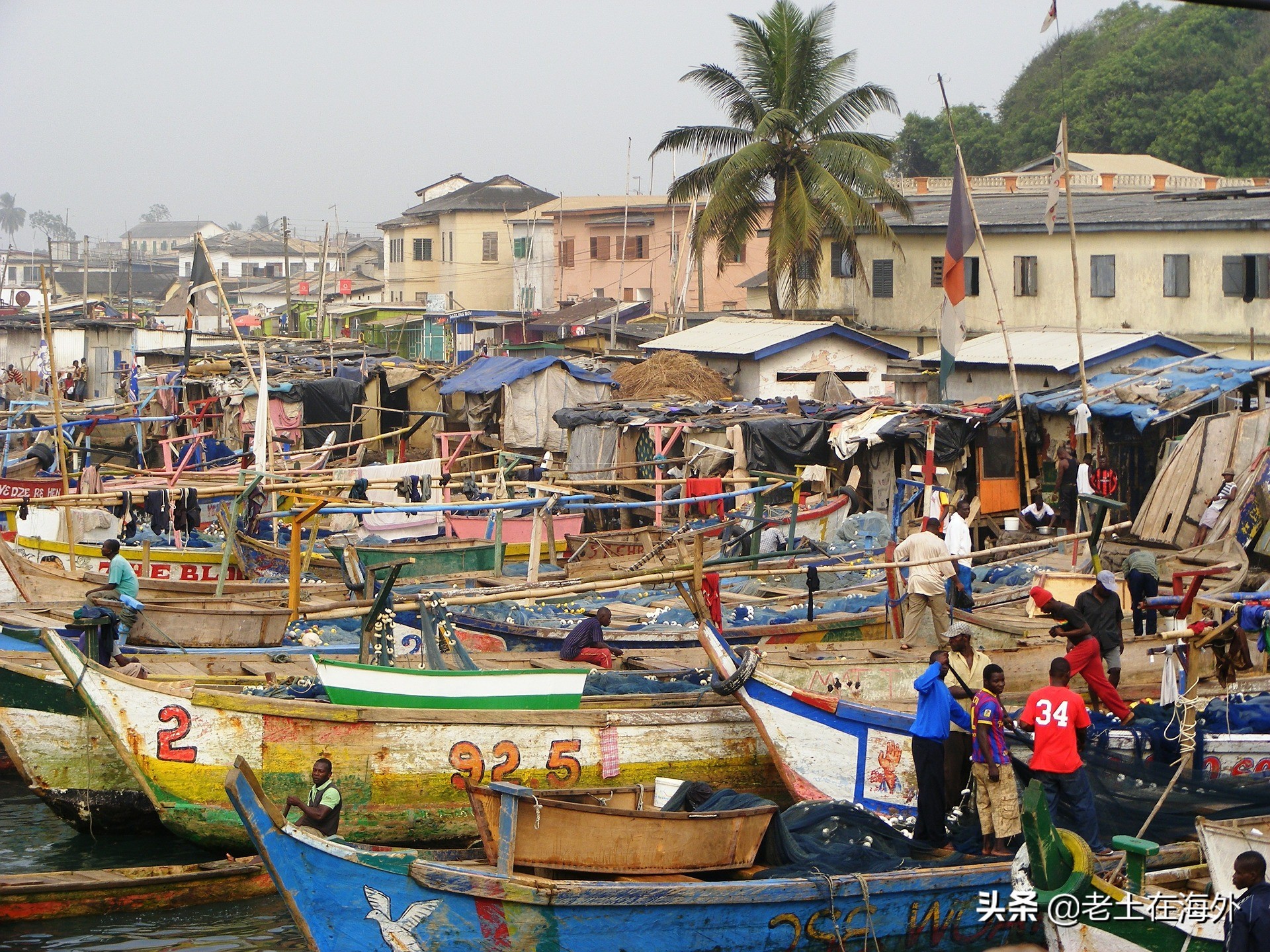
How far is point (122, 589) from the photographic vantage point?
14.2 meters

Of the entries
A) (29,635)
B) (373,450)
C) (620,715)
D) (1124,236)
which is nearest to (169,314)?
(373,450)

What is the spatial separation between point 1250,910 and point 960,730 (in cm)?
323

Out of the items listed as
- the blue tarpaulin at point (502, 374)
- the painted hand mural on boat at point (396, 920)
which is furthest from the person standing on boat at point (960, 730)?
the blue tarpaulin at point (502, 374)

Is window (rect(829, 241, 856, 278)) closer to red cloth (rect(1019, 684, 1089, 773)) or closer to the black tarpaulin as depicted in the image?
the black tarpaulin

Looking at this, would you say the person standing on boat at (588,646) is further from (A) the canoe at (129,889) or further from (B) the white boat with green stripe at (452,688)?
(A) the canoe at (129,889)

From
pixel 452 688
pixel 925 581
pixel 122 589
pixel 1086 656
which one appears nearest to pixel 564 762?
pixel 452 688

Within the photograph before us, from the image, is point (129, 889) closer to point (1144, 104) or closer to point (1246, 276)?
point (1246, 276)

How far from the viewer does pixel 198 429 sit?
116ft

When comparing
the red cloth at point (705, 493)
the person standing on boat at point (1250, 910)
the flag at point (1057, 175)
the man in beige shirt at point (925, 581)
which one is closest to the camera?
the person standing on boat at point (1250, 910)

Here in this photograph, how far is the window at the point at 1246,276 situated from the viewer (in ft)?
88.4

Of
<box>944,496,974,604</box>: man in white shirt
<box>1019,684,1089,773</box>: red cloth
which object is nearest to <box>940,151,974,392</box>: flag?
<box>944,496,974,604</box>: man in white shirt

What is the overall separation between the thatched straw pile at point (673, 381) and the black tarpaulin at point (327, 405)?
8194 millimetres

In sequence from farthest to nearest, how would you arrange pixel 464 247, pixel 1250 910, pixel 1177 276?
pixel 464 247
pixel 1177 276
pixel 1250 910

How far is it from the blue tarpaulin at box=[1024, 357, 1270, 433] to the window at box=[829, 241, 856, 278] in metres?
13.8
